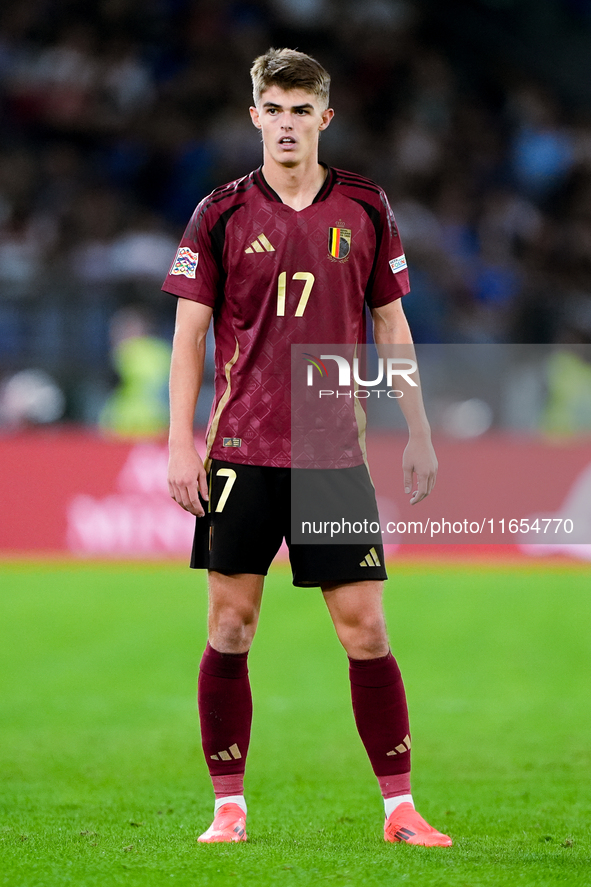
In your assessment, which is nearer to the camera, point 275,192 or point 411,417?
point 275,192

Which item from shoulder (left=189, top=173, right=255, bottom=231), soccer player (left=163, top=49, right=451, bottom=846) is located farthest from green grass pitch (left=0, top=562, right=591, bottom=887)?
shoulder (left=189, top=173, right=255, bottom=231)

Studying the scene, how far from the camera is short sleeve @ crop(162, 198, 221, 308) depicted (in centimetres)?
356

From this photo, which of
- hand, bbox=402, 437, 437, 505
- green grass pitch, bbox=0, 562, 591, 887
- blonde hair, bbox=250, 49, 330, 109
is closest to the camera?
green grass pitch, bbox=0, 562, 591, 887

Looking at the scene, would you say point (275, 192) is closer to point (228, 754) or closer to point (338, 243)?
point (338, 243)

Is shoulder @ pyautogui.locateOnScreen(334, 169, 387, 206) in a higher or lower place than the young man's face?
lower

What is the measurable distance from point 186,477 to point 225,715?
28.4 inches

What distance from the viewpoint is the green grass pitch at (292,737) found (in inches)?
128

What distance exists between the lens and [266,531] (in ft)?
11.6

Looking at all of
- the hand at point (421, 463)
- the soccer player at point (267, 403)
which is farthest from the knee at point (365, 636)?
the hand at point (421, 463)

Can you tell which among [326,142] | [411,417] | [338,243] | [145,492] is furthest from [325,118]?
[326,142]

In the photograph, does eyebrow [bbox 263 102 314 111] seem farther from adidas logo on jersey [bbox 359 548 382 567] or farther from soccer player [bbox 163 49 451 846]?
adidas logo on jersey [bbox 359 548 382 567]

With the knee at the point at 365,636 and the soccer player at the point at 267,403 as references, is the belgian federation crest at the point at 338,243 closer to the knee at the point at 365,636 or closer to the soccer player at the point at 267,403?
the soccer player at the point at 267,403

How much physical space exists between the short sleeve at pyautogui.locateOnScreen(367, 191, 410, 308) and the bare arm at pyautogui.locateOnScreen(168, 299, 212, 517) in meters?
0.51

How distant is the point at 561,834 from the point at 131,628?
4.66m
